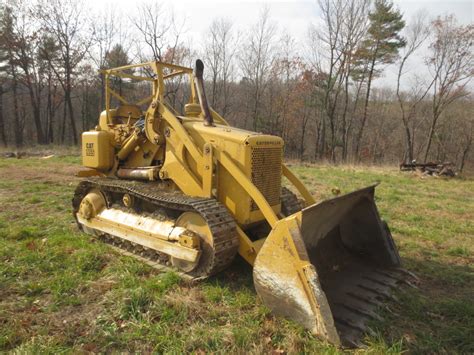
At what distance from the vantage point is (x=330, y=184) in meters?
11.5

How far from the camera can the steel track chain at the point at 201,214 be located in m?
3.77

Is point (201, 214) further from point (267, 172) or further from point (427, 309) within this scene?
point (427, 309)

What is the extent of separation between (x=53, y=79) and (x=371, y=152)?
37.1 m

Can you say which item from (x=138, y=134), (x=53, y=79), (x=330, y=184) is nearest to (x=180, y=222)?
(x=138, y=134)

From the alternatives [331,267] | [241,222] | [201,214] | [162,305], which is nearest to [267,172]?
[241,222]

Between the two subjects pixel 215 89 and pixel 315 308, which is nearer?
pixel 315 308

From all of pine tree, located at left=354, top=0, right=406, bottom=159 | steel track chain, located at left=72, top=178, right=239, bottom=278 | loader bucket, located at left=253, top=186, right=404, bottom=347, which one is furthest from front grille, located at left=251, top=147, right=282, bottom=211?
pine tree, located at left=354, top=0, right=406, bottom=159

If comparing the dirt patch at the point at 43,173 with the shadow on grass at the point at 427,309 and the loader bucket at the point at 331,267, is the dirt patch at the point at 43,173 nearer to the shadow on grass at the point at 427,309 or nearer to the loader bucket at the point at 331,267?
the shadow on grass at the point at 427,309

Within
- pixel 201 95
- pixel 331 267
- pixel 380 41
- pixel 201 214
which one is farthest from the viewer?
pixel 380 41

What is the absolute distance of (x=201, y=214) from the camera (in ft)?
12.6

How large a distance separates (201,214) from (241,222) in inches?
25.7

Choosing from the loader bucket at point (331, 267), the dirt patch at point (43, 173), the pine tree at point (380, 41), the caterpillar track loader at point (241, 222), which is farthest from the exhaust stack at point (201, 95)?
the pine tree at point (380, 41)

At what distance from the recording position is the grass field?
Answer: 292 centimetres

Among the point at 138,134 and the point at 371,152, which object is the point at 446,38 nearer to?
the point at 371,152
